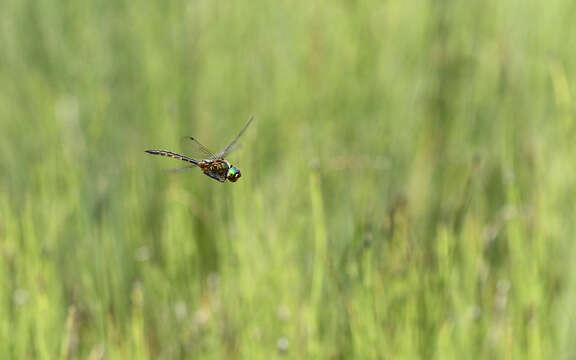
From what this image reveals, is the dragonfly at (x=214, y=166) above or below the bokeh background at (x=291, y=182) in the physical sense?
above

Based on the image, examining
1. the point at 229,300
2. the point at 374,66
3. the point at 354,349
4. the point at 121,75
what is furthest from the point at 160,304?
the point at 374,66

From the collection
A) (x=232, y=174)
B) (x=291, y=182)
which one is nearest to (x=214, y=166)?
(x=232, y=174)

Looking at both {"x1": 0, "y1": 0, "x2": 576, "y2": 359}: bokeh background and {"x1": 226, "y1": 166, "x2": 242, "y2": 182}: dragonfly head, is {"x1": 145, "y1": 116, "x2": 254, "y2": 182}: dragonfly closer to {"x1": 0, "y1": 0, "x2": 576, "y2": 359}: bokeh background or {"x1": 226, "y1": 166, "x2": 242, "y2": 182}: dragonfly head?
{"x1": 226, "y1": 166, "x2": 242, "y2": 182}: dragonfly head

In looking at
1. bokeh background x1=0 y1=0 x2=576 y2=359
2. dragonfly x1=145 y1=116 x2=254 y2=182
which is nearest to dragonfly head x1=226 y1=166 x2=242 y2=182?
dragonfly x1=145 y1=116 x2=254 y2=182

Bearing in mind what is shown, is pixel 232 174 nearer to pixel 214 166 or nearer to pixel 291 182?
pixel 214 166

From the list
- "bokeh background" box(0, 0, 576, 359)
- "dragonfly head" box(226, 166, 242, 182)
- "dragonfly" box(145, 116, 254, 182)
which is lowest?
"bokeh background" box(0, 0, 576, 359)

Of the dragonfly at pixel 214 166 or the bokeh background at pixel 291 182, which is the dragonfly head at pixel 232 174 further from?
the bokeh background at pixel 291 182

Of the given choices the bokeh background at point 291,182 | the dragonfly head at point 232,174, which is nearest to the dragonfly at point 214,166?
the dragonfly head at point 232,174

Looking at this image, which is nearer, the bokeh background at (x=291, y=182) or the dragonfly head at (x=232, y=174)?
the dragonfly head at (x=232, y=174)

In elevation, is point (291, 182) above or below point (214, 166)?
below
